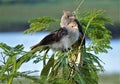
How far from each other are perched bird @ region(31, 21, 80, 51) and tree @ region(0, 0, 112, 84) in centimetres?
2

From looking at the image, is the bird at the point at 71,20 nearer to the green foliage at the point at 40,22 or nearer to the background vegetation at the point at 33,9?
the green foliage at the point at 40,22

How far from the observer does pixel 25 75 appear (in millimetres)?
1321

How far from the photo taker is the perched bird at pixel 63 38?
62.5 inches

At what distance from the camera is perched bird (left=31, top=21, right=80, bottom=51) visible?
159 cm

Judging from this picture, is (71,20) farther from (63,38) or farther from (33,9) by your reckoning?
(33,9)

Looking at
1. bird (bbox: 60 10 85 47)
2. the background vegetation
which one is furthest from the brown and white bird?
the background vegetation

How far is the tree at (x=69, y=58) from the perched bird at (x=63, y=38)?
0.07 feet

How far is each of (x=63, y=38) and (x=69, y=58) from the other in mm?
91

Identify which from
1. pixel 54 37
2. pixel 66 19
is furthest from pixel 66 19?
pixel 54 37

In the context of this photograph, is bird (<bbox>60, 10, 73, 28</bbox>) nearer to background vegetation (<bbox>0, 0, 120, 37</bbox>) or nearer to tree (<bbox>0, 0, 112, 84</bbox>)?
tree (<bbox>0, 0, 112, 84</bbox>)

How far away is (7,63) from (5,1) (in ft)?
63.7

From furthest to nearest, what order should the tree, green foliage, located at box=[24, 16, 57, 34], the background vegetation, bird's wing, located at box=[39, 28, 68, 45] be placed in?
the background vegetation < green foliage, located at box=[24, 16, 57, 34] < bird's wing, located at box=[39, 28, 68, 45] < the tree

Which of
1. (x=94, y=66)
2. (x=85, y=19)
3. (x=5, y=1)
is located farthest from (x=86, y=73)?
(x=5, y=1)

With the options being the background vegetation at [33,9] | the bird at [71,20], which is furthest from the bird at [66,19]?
the background vegetation at [33,9]
